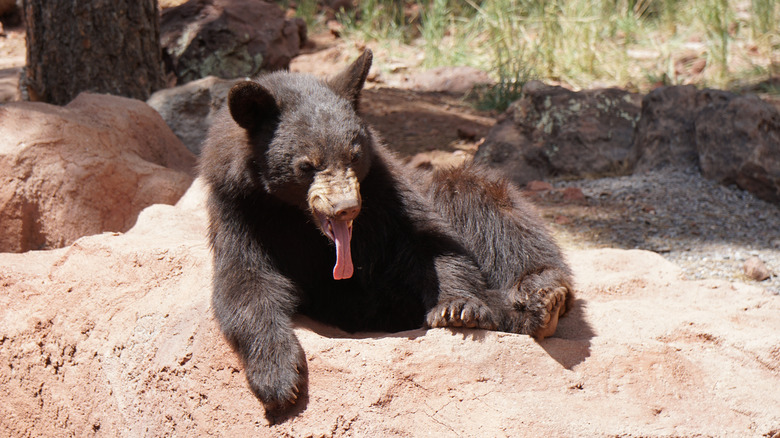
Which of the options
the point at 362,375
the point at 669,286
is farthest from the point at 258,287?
the point at 669,286

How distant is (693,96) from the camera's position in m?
7.16

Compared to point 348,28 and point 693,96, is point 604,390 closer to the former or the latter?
point 693,96

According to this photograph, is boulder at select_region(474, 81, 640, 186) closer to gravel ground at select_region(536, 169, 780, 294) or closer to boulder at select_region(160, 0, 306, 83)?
gravel ground at select_region(536, 169, 780, 294)

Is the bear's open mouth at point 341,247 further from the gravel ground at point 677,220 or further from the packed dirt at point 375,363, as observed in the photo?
the gravel ground at point 677,220

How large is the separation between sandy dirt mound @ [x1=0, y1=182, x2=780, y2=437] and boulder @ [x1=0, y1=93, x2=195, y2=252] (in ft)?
3.42

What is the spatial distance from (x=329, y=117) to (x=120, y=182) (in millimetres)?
2907

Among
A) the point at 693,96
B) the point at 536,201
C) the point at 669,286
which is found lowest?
the point at 536,201

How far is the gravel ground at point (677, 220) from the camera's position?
18.4 feet

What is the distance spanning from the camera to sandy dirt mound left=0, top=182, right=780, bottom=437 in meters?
3.01

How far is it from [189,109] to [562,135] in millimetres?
3731

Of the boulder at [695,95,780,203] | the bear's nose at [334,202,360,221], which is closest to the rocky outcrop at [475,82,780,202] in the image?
the boulder at [695,95,780,203]

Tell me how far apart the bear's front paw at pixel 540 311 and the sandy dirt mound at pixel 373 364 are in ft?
0.39

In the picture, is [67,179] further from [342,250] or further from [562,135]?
[562,135]

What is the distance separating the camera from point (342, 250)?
323cm
